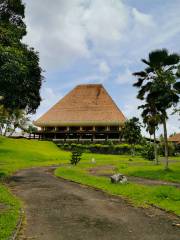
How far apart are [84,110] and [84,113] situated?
1.70 meters

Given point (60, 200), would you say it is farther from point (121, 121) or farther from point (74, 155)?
point (121, 121)

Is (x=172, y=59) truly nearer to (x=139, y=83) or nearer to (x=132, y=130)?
(x=139, y=83)

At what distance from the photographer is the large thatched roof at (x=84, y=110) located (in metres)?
92.3

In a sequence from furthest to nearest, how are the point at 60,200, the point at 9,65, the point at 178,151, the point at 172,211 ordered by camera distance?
the point at 178,151, the point at 9,65, the point at 60,200, the point at 172,211

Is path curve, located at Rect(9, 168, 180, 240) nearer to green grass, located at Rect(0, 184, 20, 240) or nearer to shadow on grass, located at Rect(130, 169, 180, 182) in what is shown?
green grass, located at Rect(0, 184, 20, 240)

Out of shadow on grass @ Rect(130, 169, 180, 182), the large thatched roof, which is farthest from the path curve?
the large thatched roof

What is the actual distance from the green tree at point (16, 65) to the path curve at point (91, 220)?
993 centimetres

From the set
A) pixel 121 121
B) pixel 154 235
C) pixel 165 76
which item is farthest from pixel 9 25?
pixel 121 121

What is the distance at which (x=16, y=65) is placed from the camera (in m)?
24.3

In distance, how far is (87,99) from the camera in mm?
102375

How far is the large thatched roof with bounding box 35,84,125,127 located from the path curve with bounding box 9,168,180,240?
7376 cm

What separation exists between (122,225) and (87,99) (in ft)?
301

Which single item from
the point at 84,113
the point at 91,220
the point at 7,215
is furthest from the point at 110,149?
the point at 91,220

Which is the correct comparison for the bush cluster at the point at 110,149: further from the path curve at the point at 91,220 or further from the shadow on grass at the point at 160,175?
the path curve at the point at 91,220
